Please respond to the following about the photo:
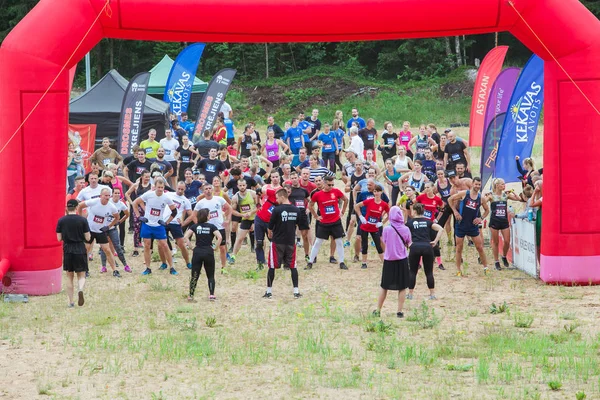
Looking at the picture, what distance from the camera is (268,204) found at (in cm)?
1600

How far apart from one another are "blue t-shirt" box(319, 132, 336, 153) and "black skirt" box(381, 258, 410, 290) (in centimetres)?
1142

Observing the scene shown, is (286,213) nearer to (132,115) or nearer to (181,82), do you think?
(132,115)

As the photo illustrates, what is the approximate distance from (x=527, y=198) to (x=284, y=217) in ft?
14.6

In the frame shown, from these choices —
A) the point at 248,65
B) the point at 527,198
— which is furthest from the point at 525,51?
the point at 527,198

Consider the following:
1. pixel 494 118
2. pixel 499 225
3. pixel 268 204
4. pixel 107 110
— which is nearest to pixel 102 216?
pixel 268 204

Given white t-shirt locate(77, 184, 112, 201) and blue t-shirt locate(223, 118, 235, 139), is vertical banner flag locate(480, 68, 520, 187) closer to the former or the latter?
white t-shirt locate(77, 184, 112, 201)

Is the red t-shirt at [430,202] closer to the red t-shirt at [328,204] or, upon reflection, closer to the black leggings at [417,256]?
the red t-shirt at [328,204]

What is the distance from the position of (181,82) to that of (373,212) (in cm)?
1414

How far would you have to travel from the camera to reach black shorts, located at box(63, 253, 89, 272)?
41.8 ft

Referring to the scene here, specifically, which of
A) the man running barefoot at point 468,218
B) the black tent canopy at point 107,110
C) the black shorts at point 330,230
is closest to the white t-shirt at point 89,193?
the black shorts at point 330,230

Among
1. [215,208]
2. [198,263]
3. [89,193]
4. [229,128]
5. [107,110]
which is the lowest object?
[198,263]

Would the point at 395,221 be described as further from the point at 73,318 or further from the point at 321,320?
the point at 73,318

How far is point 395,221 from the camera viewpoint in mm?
12305

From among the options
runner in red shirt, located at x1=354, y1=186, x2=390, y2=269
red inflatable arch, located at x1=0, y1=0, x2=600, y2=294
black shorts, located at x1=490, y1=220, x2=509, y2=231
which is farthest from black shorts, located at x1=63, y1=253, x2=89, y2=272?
black shorts, located at x1=490, y1=220, x2=509, y2=231
